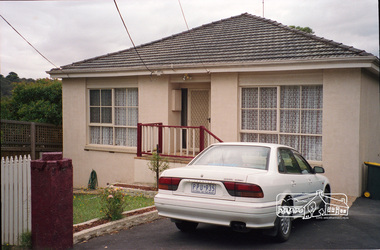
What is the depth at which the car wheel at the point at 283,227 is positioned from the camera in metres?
5.83

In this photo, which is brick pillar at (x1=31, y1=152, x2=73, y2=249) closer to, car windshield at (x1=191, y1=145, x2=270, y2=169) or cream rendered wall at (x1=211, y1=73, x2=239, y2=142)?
car windshield at (x1=191, y1=145, x2=270, y2=169)

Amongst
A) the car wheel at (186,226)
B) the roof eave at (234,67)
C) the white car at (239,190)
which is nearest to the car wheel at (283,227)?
the white car at (239,190)

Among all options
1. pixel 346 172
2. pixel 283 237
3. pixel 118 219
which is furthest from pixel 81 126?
pixel 283 237

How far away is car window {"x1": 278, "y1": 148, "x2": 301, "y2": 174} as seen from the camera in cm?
636

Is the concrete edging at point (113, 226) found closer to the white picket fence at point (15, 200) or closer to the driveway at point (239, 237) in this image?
the driveway at point (239, 237)

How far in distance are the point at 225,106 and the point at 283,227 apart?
6.12 m

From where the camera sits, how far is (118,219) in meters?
7.13

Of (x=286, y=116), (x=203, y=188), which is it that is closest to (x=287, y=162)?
(x=203, y=188)

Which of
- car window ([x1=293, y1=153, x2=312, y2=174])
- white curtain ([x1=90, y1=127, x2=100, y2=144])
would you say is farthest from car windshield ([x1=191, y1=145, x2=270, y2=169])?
white curtain ([x1=90, y1=127, x2=100, y2=144])

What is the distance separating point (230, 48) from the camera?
498 inches

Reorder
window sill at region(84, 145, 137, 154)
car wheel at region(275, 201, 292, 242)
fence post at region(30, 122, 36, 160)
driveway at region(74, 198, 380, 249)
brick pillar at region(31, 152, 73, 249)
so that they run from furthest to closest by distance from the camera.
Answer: fence post at region(30, 122, 36, 160) < window sill at region(84, 145, 137, 154) < driveway at region(74, 198, 380, 249) < car wheel at region(275, 201, 292, 242) < brick pillar at region(31, 152, 73, 249)

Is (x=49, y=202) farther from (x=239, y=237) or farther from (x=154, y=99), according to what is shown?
(x=154, y=99)

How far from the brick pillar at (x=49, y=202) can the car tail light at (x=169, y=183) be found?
1.40 m

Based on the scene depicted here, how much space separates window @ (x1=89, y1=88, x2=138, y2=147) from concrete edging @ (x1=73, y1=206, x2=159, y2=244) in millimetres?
6061
